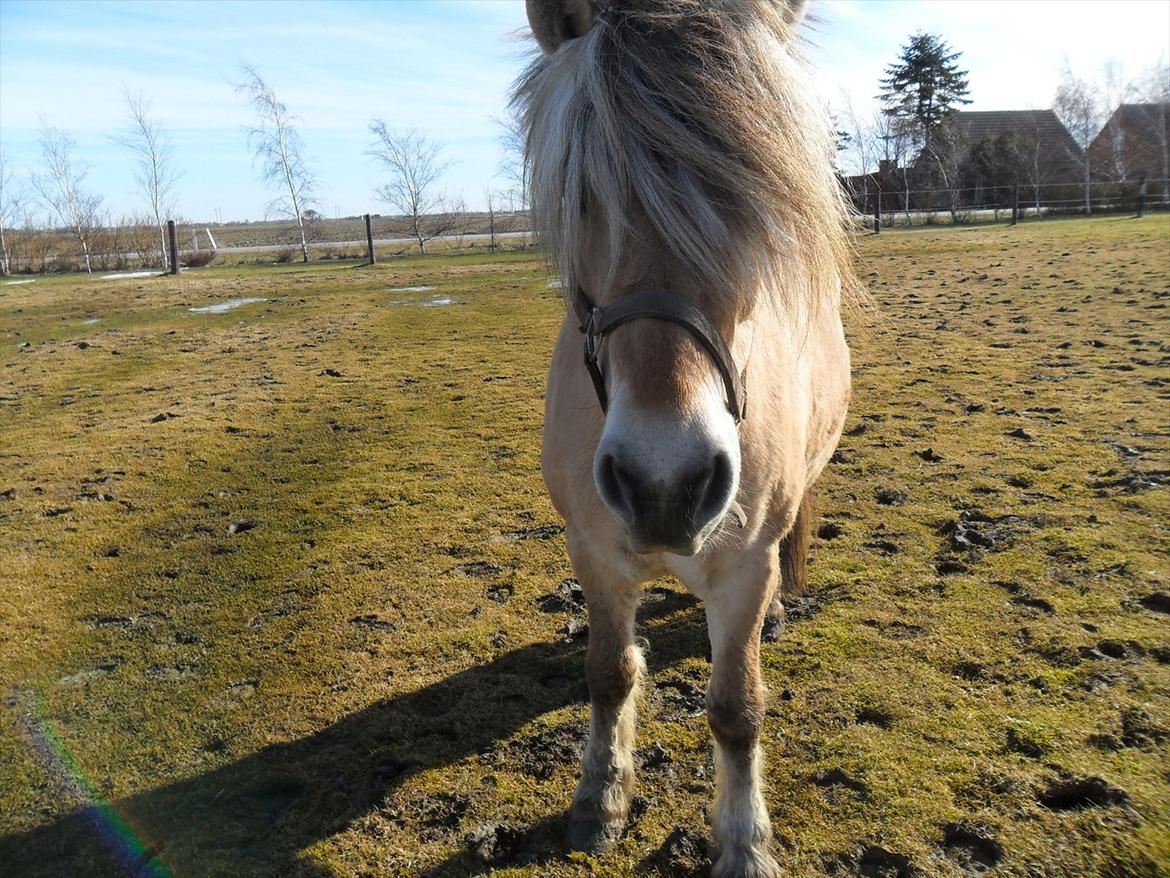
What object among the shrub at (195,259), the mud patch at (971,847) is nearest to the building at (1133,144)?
the shrub at (195,259)

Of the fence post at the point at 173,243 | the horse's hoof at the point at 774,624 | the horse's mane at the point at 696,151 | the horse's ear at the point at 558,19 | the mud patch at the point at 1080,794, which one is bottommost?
the mud patch at the point at 1080,794

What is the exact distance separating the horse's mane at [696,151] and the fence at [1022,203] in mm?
32910

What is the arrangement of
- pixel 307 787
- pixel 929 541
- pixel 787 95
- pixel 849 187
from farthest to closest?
pixel 929 541
pixel 307 787
pixel 849 187
pixel 787 95

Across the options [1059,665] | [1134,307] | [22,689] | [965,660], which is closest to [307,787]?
[22,689]

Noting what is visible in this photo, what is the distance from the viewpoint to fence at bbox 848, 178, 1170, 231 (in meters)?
32.9

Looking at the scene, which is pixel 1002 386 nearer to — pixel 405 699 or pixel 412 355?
pixel 405 699

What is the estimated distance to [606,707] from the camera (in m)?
2.56

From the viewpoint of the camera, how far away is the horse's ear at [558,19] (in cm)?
202

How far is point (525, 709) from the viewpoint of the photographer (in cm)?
300

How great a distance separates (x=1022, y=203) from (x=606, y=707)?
3819 centimetres

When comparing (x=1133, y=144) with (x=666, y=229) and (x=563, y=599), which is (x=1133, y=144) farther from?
(x=666, y=229)

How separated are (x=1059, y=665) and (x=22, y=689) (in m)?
4.30

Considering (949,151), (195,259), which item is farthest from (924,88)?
(195,259)

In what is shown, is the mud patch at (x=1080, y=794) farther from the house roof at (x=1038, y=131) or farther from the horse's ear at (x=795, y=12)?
the house roof at (x=1038, y=131)
